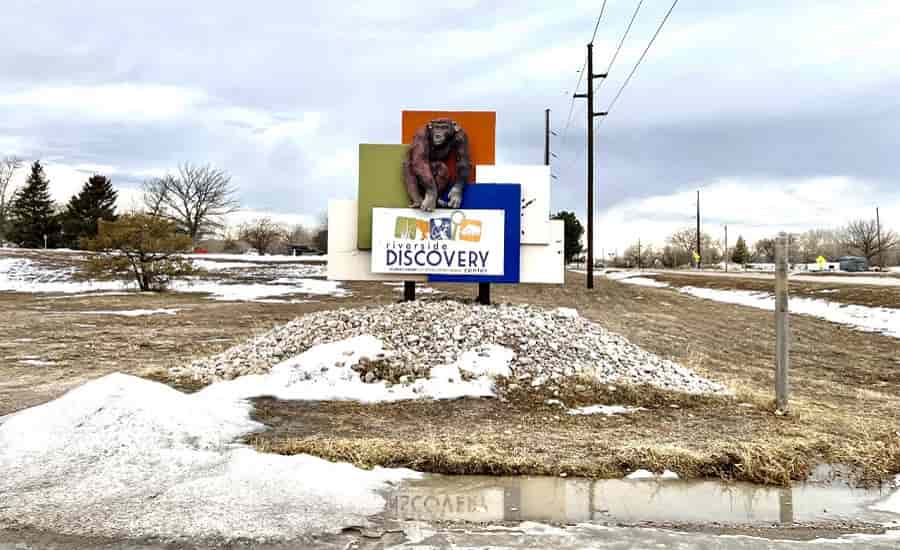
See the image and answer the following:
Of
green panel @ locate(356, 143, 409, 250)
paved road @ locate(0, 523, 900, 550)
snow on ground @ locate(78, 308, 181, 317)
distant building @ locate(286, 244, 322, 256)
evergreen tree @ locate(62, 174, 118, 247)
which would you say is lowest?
paved road @ locate(0, 523, 900, 550)

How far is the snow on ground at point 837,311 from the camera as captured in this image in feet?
54.2

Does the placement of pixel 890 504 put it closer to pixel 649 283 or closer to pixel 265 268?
pixel 649 283

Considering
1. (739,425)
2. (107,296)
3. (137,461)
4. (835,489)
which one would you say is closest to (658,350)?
(739,425)

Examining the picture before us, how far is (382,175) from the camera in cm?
1047

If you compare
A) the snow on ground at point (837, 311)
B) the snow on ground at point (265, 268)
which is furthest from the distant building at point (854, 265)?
the snow on ground at point (265, 268)

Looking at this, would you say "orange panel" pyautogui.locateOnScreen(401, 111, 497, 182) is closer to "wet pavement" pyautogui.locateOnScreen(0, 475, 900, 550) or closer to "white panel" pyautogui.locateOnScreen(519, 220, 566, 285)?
"white panel" pyautogui.locateOnScreen(519, 220, 566, 285)

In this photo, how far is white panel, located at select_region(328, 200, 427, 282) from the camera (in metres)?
10.8

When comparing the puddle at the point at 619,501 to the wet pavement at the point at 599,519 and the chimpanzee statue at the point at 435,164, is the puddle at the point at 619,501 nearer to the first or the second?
the wet pavement at the point at 599,519

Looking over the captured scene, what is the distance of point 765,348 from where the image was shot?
40.5 ft

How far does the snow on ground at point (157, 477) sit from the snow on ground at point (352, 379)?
53.6 inches

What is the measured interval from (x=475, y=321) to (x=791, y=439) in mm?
4236

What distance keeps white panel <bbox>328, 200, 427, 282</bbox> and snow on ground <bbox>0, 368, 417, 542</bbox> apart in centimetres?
525

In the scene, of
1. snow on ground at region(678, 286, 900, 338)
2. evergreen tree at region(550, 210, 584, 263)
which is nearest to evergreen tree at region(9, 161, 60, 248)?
evergreen tree at region(550, 210, 584, 263)

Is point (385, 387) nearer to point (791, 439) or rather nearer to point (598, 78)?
point (791, 439)
